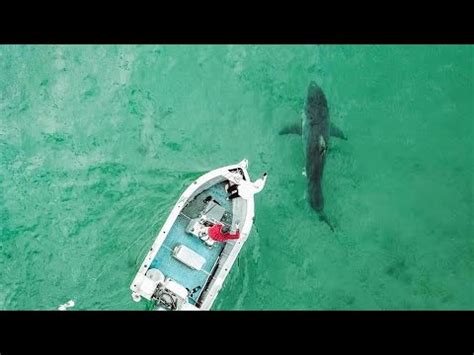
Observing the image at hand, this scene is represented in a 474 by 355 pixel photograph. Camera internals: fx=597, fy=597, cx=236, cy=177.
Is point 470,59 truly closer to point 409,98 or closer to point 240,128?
point 409,98

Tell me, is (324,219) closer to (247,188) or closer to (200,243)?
(247,188)

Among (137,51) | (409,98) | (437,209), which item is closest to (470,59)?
(409,98)

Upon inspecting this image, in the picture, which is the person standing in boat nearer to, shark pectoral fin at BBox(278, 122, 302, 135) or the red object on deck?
the red object on deck

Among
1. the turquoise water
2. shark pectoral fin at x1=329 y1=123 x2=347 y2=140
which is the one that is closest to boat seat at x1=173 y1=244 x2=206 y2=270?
the turquoise water

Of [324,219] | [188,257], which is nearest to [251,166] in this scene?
[324,219]

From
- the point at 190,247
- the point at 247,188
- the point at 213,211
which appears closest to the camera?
the point at 247,188

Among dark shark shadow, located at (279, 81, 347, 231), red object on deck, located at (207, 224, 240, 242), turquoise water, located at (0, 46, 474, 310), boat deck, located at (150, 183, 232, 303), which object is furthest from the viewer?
dark shark shadow, located at (279, 81, 347, 231)

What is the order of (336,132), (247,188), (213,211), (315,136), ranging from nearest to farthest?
(247,188) < (213,211) < (315,136) < (336,132)
